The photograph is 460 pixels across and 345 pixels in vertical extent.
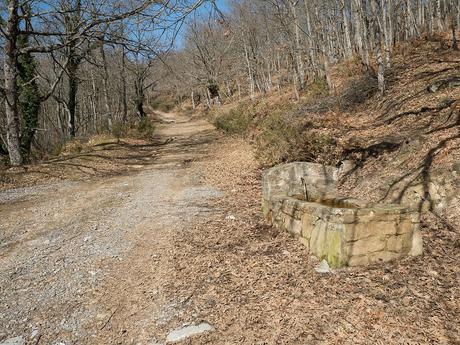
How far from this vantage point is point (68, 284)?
14.9 ft

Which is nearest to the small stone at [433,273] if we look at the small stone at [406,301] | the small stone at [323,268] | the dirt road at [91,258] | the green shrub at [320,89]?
the small stone at [406,301]

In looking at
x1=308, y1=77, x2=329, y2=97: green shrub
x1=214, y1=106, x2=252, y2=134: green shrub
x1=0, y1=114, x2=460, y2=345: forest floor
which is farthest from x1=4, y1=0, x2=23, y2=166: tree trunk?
Result: x1=308, y1=77, x2=329, y2=97: green shrub

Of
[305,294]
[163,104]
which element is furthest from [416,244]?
[163,104]

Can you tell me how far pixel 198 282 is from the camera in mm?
4414

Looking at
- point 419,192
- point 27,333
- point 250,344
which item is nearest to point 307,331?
point 250,344

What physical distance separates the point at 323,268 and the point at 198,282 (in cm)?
150

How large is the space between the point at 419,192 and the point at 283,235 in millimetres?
2337

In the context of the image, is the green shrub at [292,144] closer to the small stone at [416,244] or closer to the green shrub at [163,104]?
the small stone at [416,244]

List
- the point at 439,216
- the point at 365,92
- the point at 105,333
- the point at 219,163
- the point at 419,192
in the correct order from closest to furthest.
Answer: the point at 105,333 < the point at 439,216 < the point at 419,192 < the point at 219,163 < the point at 365,92

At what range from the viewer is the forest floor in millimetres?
3416

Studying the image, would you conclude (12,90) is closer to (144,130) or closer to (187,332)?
(144,130)

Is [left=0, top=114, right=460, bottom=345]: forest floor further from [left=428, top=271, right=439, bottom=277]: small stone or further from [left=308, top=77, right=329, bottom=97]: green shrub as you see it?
[left=308, top=77, right=329, bottom=97]: green shrub

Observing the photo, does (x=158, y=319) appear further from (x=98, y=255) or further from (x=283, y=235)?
(x=283, y=235)

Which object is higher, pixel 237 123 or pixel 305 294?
pixel 237 123
